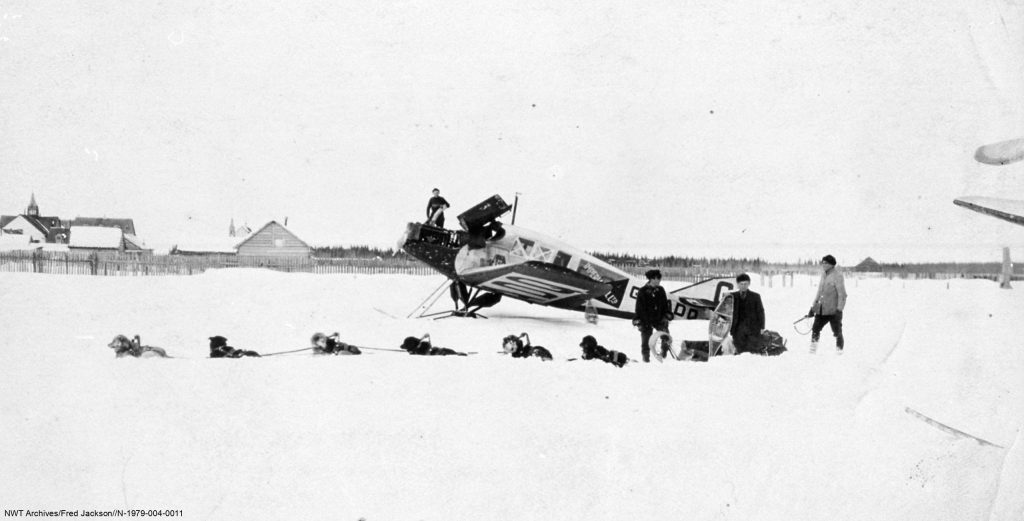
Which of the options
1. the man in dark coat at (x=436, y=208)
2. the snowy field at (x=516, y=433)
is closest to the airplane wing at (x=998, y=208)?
the snowy field at (x=516, y=433)

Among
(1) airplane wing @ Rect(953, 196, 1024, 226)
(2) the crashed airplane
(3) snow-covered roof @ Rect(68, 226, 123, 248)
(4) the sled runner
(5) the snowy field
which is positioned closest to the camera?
(5) the snowy field

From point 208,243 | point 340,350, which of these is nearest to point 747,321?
point 340,350

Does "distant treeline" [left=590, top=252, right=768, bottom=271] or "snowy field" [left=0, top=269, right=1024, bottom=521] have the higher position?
"distant treeline" [left=590, top=252, right=768, bottom=271]

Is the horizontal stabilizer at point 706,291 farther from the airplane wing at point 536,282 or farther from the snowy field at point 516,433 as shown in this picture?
the snowy field at point 516,433

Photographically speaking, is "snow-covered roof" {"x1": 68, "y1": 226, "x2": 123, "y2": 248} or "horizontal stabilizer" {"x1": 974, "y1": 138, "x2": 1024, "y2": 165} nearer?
"horizontal stabilizer" {"x1": 974, "y1": 138, "x2": 1024, "y2": 165}

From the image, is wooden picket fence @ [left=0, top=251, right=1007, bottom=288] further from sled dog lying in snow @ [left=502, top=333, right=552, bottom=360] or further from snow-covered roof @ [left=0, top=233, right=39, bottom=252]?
sled dog lying in snow @ [left=502, top=333, right=552, bottom=360]

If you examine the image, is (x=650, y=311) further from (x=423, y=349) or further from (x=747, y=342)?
(x=423, y=349)

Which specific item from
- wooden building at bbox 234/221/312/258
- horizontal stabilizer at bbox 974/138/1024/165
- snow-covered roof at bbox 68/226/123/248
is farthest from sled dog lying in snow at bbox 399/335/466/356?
horizontal stabilizer at bbox 974/138/1024/165
